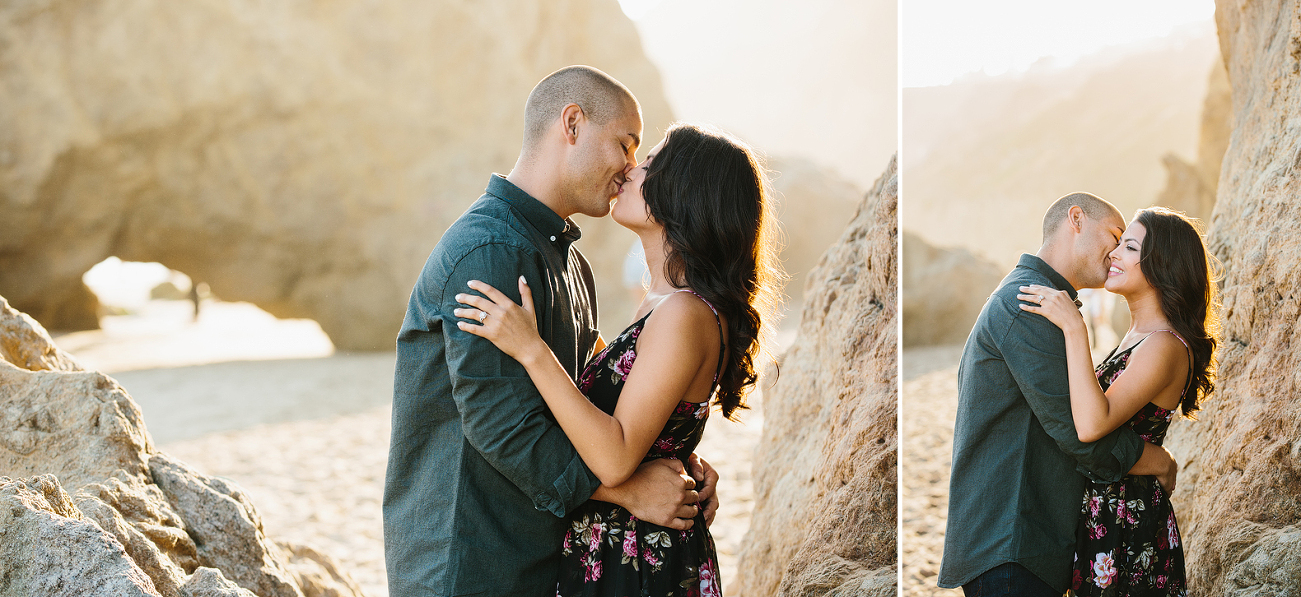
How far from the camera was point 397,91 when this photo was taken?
10211 mm

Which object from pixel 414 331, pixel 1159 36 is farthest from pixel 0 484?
pixel 1159 36

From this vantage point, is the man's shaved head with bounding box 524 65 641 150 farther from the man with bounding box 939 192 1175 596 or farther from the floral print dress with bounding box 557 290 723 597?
the man with bounding box 939 192 1175 596

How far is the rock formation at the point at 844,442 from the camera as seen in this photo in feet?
7.51

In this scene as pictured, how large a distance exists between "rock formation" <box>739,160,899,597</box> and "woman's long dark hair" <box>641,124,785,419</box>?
0.70m

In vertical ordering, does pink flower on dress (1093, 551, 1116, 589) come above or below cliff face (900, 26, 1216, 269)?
below

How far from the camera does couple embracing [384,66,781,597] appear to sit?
4.92 feet

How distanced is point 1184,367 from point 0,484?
7.90 ft

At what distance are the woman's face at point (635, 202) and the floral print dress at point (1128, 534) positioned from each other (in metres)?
1.10

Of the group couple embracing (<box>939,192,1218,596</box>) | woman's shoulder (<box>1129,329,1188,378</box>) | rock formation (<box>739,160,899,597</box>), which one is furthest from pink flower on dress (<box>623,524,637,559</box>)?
woman's shoulder (<box>1129,329,1188,378</box>)

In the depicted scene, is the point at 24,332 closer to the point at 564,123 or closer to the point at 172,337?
the point at 564,123

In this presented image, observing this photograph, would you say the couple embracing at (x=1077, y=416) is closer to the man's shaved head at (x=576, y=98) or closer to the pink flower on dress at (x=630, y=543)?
the pink flower on dress at (x=630, y=543)

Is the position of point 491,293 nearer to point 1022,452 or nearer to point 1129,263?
point 1022,452

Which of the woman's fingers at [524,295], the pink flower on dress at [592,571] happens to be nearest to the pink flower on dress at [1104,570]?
the pink flower on dress at [592,571]

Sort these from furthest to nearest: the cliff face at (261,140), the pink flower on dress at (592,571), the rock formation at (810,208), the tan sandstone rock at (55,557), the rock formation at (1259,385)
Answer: the rock formation at (810,208), the cliff face at (261,140), the rock formation at (1259,385), the pink flower on dress at (592,571), the tan sandstone rock at (55,557)
